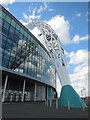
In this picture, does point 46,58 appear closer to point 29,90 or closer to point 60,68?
point 29,90

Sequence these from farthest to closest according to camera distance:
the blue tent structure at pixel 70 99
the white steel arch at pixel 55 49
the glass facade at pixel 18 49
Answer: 1. the glass facade at pixel 18 49
2. the white steel arch at pixel 55 49
3. the blue tent structure at pixel 70 99

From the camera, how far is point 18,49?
3938 centimetres

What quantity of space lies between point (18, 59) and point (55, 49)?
11.0m

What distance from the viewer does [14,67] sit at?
35.9 metres

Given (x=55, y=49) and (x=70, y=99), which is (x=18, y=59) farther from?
(x=70, y=99)

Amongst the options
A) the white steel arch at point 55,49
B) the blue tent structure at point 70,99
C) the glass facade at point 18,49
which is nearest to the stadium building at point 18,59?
the glass facade at point 18,49

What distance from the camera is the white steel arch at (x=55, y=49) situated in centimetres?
2821

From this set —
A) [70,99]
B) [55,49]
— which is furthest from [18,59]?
[70,99]

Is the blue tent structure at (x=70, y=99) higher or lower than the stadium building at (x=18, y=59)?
lower

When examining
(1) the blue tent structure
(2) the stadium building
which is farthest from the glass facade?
A: (1) the blue tent structure

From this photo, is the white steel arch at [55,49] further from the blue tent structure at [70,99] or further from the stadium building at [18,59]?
the stadium building at [18,59]

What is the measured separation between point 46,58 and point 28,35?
57.4ft

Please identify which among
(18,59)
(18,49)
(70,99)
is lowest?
(70,99)

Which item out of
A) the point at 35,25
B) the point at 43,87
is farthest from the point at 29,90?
the point at 35,25
